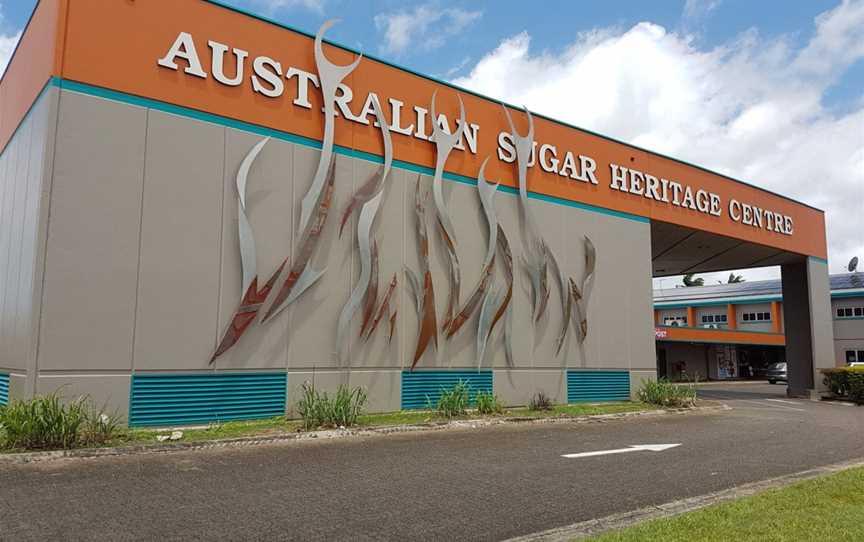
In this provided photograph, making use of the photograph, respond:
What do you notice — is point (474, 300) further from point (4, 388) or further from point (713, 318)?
point (713, 318)

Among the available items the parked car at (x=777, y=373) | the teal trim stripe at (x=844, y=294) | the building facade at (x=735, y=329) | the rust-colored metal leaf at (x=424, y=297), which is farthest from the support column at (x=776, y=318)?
the rust-colored metal leaf at (x=424, y=297)

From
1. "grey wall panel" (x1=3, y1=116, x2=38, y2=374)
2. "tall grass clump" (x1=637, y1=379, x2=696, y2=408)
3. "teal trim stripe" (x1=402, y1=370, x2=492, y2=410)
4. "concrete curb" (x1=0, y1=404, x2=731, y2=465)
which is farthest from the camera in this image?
"tall grass clump" (x1=637, y1=379, x2=696, y2=408)

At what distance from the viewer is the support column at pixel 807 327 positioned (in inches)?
1057

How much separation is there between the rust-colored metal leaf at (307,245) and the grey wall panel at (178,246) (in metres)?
1.20

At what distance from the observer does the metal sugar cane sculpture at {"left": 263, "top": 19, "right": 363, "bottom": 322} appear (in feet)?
41.8

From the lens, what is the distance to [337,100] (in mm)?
13992

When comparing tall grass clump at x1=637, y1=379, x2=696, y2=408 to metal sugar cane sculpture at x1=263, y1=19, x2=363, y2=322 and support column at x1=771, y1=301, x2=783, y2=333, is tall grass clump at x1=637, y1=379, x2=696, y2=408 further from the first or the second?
support column at x1=771, y1=301, x2=783, y2=333

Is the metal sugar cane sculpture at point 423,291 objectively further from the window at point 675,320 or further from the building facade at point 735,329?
the window at point 675,320

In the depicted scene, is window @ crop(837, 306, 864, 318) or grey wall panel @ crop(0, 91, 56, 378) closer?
grey wall panel @ crop(0, 91, 56, 378)

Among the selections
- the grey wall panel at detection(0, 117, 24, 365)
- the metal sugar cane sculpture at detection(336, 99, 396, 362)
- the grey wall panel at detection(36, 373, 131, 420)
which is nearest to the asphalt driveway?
the grey wall panel at detection(36, 373, 131, 420)

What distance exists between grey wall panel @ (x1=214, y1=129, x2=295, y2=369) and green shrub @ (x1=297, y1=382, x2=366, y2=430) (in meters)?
1.05

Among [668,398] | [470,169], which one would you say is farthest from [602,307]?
[470,169]

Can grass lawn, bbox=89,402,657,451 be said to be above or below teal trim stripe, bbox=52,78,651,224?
below

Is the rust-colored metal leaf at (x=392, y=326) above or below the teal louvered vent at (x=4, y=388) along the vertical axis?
above
